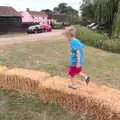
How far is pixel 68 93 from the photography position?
6488 mm

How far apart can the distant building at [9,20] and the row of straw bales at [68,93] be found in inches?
1458

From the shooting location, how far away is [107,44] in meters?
24.9

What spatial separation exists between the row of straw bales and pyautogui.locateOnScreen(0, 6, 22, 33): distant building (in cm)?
3704

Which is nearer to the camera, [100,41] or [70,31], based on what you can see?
[70,31]

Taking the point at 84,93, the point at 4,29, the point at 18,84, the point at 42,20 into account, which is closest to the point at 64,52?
the point at 18,84

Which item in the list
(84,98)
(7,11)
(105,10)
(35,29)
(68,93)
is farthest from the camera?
(7,11)

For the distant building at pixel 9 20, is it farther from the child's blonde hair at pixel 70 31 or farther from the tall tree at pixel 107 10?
the child's blonde hair at pixel 70 31

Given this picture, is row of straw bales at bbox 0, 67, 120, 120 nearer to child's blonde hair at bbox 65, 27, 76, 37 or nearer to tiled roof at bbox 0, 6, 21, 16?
child's blonde hair at bbox 65, 27, 76, 37

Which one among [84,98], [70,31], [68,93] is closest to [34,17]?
[70,31]

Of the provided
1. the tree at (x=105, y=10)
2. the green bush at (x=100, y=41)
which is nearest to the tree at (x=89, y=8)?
the tree at (x=105, y=10)

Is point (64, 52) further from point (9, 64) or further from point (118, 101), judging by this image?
point (118, 101)

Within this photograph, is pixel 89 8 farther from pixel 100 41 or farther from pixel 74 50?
pixel 74 50

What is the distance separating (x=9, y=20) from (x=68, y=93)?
42.1 metres

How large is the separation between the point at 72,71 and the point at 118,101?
49.5 inches
